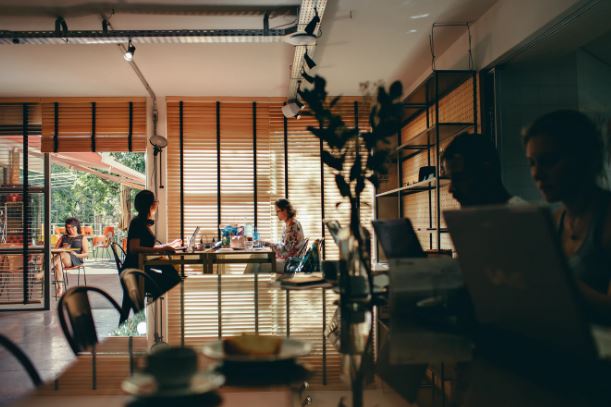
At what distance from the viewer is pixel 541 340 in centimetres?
96

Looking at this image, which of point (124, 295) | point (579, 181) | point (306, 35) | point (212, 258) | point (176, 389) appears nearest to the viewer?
point (176, 389)

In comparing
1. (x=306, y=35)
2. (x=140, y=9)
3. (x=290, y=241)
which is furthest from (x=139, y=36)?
(x=290, y=241)

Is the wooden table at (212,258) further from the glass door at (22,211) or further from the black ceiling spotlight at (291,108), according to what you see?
the glass door at (22,211)

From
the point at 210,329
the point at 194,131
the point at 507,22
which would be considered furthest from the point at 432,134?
the point at 210,329

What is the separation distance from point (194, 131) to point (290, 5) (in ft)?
11.5

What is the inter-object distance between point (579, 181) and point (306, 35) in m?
3.51

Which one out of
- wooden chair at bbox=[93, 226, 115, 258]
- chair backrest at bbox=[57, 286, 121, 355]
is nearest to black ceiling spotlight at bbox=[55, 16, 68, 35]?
chair backrest at bbox=[57, 286, 121, 355]

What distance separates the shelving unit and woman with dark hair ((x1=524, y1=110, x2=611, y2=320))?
3.17 metres

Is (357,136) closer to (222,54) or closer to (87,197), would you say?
(222,54)

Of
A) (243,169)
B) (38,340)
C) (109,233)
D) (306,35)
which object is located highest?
(306,35)

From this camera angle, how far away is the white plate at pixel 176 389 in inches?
28.4

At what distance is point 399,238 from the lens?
2.16m

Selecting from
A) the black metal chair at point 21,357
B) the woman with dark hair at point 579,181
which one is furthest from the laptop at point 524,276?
the black metal chair at point 21,357

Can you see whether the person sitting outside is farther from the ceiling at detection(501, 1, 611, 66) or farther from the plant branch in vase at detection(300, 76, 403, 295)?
the ceiling at detection(501, 1, 611, 66)
